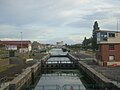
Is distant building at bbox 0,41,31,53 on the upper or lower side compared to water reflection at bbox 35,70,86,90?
upper

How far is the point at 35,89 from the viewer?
3775 centimetres

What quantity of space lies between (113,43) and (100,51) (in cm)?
300

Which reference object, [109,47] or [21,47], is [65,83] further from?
[21,47]

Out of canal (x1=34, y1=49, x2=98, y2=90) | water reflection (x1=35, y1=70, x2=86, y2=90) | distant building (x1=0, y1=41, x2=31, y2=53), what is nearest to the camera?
water reflection (x1=35, y1=70, x2=86, y2=90)

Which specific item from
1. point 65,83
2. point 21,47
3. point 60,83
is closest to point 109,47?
point 65,83

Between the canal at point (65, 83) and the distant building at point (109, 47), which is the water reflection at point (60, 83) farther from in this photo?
the distant building at point (109, 47)

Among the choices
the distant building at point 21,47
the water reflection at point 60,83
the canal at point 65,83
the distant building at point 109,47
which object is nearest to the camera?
the water reflection at point 60,83

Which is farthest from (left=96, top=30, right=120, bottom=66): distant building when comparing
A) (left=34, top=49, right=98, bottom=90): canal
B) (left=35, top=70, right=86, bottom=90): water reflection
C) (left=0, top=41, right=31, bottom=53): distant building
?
(left=0, top=41, right=31, bottom=53): distant building

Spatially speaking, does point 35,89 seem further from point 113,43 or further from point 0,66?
point 113,43

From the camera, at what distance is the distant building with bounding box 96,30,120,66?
185 ft

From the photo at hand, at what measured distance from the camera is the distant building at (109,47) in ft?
185

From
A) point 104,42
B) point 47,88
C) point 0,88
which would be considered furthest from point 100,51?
point 0,88

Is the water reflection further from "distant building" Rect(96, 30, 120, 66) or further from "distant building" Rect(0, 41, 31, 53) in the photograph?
"distant building" Rect(0, 41, 31, 53)

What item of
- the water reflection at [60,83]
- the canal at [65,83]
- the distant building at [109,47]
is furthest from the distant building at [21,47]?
the water reflection at [60,83]
